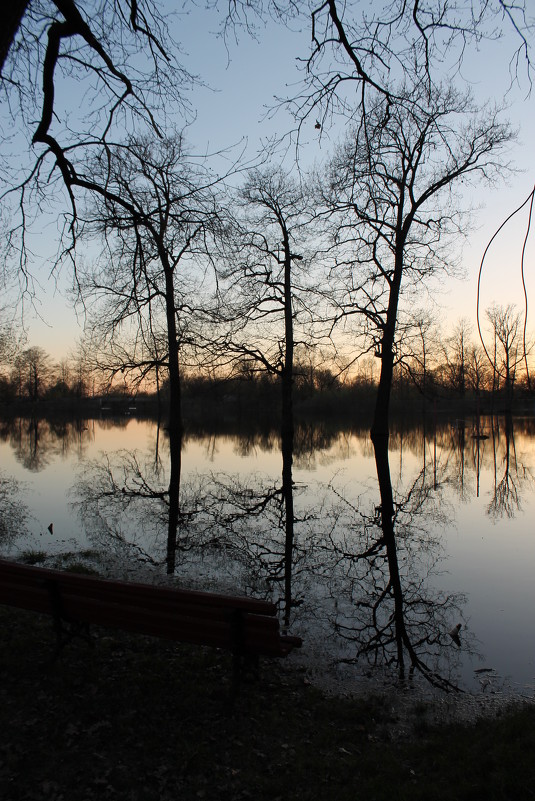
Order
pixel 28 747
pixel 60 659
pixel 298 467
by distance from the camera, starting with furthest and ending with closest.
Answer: pixel 298 467 → pixel 60 659 → pixel 28 747

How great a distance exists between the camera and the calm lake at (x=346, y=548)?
4.75 m

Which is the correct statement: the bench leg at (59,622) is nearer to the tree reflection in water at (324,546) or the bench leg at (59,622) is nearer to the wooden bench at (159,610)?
the wooden bench at (159,610)

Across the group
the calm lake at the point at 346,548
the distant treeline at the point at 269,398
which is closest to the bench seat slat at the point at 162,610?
the calm lake at the point at 346,548

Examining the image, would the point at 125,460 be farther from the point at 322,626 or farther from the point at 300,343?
the point at 322,626

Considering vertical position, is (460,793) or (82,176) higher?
(82,176)

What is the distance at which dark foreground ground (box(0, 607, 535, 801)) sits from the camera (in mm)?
2863

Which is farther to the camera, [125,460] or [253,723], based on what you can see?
[125,460]

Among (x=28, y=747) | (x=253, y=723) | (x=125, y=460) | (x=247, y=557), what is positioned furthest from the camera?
(x=125, y=460)

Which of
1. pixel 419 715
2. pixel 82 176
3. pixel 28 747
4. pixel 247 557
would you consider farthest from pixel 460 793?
pixel 82 176

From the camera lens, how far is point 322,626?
205 inches

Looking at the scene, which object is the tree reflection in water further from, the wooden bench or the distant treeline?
the distant treeline

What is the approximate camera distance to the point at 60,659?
437 centimetres

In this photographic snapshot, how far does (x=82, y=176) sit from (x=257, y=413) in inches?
2615

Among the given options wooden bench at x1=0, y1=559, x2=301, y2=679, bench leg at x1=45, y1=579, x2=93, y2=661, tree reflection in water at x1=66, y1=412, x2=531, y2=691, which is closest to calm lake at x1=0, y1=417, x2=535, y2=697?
tree reflection in water at x1=66, y1=412, x2=531, y2=691
